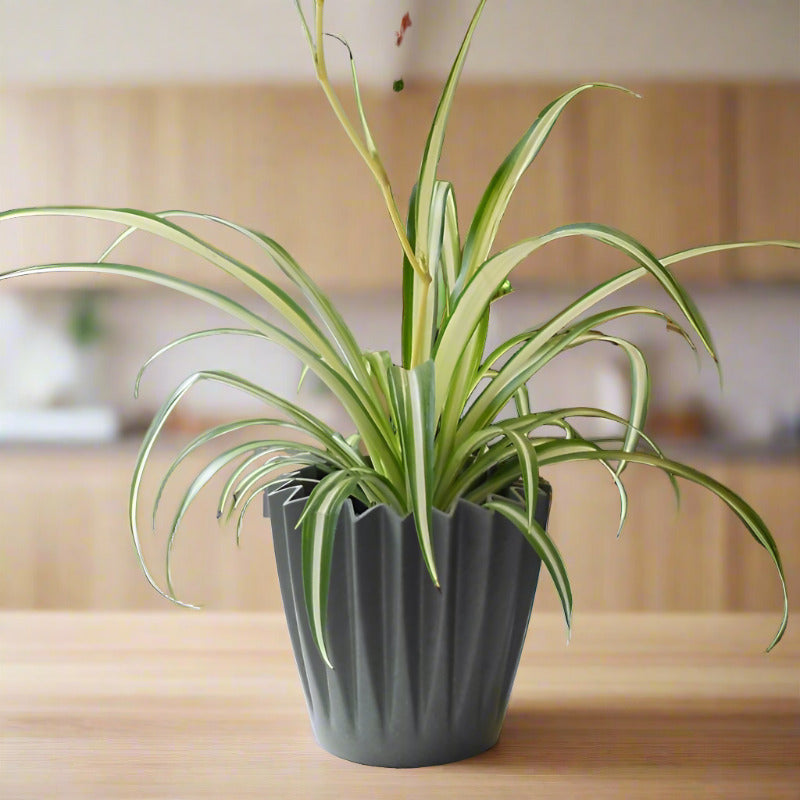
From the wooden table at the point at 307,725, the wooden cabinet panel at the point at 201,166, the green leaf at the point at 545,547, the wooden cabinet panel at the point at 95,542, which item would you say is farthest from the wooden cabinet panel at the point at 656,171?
the green leaf at the point at 545,547

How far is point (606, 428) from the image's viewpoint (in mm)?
3551

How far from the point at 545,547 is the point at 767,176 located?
296cm

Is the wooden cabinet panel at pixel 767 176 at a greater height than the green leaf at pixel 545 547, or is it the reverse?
the wooden cabinet panel at pixel 767 176

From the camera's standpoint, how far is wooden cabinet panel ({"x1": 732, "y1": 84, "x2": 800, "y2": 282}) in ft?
9.85

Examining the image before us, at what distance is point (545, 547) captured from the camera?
0.52m

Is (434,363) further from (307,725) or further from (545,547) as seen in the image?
(307,725)

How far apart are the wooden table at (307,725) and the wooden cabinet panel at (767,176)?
8.18 ft

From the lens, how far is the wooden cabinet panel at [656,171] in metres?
3.00

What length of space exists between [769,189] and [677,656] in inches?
107

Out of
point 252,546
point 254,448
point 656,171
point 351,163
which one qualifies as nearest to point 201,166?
point 351,163

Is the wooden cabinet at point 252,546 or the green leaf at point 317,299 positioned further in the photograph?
the wooden cabinet at point 252,546

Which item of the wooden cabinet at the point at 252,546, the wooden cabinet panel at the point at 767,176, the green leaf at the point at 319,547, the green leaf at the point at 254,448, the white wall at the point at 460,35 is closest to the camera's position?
the green leaf at the point at 319,547

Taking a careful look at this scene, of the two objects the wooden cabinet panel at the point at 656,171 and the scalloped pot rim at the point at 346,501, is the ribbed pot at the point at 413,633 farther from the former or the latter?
the wooden cabinet panel at the point at 656,171

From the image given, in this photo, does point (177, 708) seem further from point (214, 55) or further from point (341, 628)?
point (214, 55)
